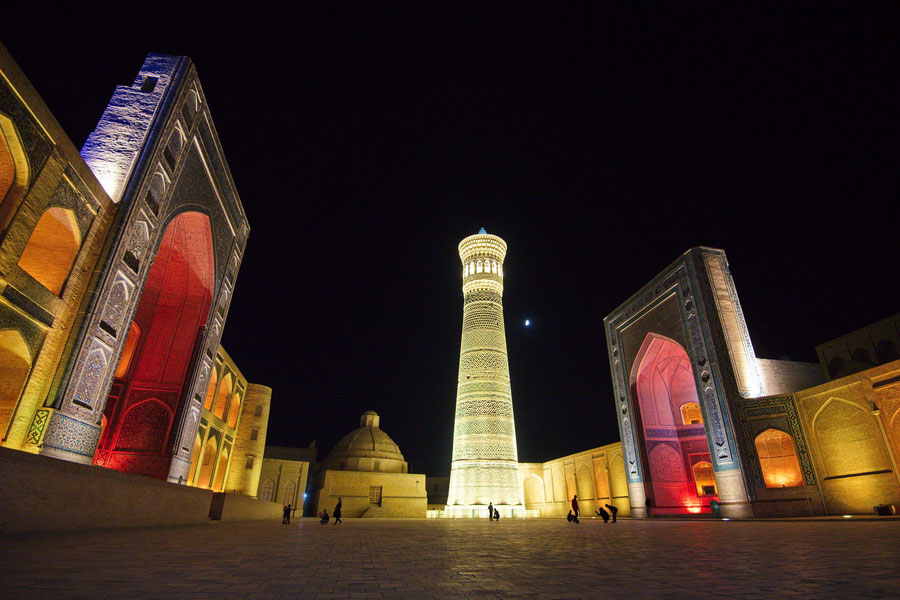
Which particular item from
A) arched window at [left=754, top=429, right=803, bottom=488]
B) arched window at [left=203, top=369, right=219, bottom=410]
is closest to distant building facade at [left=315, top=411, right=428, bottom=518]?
arched window at [left=203, top=369, right=219, bottom=410]

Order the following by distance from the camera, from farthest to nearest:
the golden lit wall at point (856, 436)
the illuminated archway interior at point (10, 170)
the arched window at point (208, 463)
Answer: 1. the arched window at point (208, 463)
2. the golden lit wall at point (856, 436)
3. the illuminated archway interior at point (10, 170)

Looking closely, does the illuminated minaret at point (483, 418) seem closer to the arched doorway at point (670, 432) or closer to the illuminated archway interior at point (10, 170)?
the arched doorway at point (670, 432)

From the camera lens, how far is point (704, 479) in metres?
15.5

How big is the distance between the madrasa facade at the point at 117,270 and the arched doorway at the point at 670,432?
42.8ft

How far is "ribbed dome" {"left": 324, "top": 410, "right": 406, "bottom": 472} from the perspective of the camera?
2394 centimetres

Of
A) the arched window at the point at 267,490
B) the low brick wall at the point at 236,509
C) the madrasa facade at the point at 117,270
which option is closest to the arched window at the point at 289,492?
the arched window at the point at 267,490

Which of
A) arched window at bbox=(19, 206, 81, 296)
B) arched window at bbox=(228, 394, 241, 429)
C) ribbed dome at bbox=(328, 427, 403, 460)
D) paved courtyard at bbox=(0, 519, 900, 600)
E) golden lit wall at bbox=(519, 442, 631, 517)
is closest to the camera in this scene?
paved courtyard at bbox=(0, 519, 900, 600)

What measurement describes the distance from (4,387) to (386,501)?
18484mm

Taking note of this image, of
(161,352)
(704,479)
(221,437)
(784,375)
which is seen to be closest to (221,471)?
(221,437)

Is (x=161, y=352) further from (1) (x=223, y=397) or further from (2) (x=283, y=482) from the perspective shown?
(2) (x=283, y=482)

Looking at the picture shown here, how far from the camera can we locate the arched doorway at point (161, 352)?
29.8 ft

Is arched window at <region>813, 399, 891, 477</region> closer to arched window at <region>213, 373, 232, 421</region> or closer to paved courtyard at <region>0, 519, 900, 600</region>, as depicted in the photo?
paved courtyard at <region>0, 519, 900, 600</region>

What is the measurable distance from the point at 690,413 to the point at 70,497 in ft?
56.1

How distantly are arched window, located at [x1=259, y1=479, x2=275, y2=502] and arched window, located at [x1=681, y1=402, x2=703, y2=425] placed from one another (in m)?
Answer: 17.8
